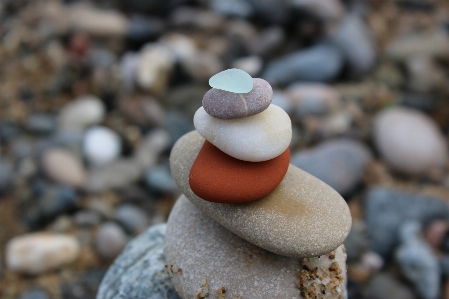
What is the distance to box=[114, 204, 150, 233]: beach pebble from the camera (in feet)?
12.5

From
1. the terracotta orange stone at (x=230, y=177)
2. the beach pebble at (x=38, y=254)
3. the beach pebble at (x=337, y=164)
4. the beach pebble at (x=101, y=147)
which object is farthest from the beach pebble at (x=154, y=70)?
the terracotta orange stone at (x=230, y=177)

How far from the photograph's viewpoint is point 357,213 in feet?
12.8

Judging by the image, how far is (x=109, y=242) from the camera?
142 inches

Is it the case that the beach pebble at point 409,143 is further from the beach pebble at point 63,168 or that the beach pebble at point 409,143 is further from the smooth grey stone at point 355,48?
the beach pebble at point 63,168

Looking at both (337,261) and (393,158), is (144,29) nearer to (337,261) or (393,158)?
(393,158)

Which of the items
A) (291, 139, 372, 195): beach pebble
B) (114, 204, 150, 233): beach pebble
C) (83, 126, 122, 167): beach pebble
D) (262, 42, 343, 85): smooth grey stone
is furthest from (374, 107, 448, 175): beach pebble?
(83, 126, 122, 167): beach pebble

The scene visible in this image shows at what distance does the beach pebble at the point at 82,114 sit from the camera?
15.8 ft

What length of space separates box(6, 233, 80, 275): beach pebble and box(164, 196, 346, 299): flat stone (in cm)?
176

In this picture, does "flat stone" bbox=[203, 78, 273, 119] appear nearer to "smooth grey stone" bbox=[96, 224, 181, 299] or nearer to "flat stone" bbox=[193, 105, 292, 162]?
"flat stone" bbox=[193, 105, 292, 162]

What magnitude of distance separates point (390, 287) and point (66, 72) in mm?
4356

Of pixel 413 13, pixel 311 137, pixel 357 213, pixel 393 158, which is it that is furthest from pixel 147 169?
pixel 413 13

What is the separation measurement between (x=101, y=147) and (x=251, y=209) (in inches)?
119

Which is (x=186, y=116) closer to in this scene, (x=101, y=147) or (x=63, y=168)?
(x=101, y=147)

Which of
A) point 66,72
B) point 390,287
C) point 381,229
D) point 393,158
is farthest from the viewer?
point 66,72
